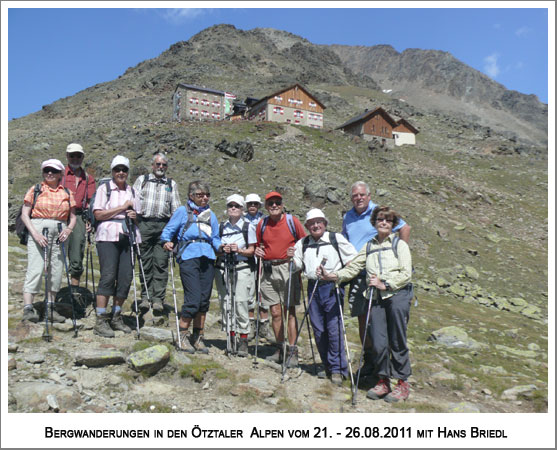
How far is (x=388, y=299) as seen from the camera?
6.00 meters

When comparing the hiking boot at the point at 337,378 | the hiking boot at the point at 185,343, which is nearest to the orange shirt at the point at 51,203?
the hiking boot at the point at 185,343

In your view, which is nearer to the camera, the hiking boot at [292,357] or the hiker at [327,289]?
the hiker at [327,289]

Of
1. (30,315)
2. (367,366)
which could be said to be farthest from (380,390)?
(30,315)

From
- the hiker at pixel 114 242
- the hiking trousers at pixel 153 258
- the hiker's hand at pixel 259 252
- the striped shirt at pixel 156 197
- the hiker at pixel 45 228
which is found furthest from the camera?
the hiking trousers at pixel 153 258

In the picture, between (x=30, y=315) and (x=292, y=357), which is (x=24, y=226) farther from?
(x=292, y=357)

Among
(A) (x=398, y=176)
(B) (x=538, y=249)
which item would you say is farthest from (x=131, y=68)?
(B) (x=538, y=249)

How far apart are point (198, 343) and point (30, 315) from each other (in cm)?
296

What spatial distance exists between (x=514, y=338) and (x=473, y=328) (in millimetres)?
1210

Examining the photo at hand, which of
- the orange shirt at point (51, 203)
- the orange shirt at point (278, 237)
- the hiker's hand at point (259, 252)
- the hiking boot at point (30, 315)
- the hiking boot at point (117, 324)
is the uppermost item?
the orange shirt at point (51, 203)

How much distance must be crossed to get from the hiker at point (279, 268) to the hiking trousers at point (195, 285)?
1.02 meters

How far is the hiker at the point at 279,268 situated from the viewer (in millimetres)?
7016

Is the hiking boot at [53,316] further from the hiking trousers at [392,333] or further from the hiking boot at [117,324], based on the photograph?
the hiking trousers at [392,333]

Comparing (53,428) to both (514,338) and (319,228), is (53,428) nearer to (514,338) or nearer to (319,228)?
(319,228)

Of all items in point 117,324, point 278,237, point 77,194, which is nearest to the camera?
point 278,237
